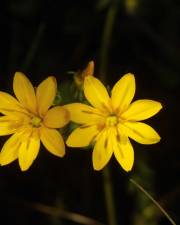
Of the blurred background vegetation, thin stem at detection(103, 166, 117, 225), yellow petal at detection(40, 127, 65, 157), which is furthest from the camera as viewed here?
the blurred background vegetation

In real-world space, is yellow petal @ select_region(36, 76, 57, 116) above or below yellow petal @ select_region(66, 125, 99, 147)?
above

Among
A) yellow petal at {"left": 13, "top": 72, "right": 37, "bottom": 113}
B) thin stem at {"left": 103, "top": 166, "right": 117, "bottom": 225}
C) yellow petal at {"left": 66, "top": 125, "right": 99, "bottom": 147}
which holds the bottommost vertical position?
thin stem at {"left": 103, "top": 166, "right": 117, "bottom": 225}

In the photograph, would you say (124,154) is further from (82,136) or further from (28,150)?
(28,150)

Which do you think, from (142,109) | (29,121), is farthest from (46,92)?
(142,109)

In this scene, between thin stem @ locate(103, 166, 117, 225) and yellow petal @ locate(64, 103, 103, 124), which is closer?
→ yellow petal @ locate(64, 103, 103, 124)

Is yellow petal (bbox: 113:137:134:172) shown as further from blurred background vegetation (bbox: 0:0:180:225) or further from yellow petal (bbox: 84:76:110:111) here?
blurred background vegetation (bbox: 0:0:180:225)

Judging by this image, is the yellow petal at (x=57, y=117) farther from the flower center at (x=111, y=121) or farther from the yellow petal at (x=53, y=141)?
the flower center at (x=111, y=121)

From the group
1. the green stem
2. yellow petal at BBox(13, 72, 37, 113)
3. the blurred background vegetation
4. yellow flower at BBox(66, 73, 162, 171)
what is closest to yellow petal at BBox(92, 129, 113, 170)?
yellow flower at BBox(66, 73, 162, 171)
